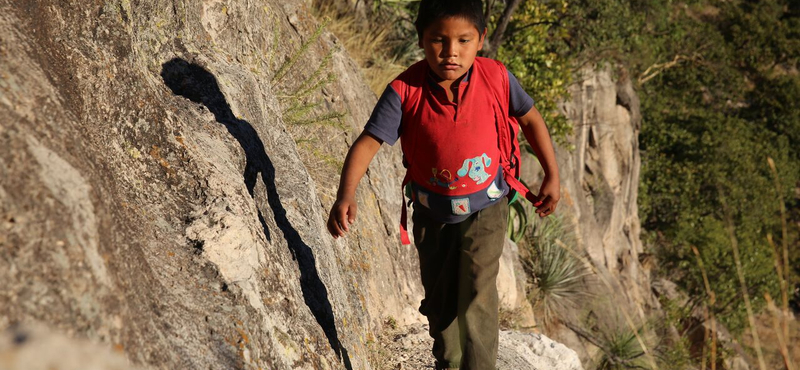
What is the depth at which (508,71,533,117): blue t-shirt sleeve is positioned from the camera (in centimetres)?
272

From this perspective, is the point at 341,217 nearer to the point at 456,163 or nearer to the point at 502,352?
the point at 456,163


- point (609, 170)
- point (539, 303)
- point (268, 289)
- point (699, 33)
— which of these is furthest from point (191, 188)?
point (699, 33)

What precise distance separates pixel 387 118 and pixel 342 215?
1.36 feet

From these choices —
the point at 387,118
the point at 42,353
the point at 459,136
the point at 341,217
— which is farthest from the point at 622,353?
the point at 42,353

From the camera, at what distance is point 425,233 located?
2836mm

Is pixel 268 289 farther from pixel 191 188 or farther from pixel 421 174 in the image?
pixel 421 174

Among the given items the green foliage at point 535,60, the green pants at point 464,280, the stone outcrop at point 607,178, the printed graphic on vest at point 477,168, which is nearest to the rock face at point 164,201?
the green pants at point 464,280

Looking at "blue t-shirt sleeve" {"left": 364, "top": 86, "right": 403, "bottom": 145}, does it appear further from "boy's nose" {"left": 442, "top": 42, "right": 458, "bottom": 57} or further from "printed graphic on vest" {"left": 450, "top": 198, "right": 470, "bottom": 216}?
"printed graphic on vest" {"left": 450, "top": 198, "right": 470, "bottom": 216}

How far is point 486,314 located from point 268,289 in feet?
3.23

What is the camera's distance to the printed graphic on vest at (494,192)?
272 cm

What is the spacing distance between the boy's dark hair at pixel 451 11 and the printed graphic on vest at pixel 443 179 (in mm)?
508

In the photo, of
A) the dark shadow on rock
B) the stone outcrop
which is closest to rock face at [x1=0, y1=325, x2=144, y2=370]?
the dark shadow on rock

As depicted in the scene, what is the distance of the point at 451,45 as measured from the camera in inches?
96.0

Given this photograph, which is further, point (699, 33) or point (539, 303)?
point (699, 33)
